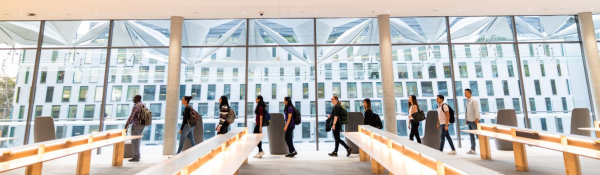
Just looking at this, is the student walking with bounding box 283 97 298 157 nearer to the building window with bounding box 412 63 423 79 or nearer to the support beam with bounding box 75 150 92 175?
the support beam with bounding box 75 150 92 175

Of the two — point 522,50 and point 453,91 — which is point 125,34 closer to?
point 453,91

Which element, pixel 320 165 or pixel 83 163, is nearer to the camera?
pixel 83 163

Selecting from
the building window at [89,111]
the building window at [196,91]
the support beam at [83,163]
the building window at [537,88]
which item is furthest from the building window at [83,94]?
the building window at [537,88]

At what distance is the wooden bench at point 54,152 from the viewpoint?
265 cm

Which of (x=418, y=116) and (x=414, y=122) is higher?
(x=418, y=116)

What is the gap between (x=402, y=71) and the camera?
7.23 m

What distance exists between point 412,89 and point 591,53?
14.7 ft

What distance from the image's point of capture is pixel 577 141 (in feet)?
9.89

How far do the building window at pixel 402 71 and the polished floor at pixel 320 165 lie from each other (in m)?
2.33

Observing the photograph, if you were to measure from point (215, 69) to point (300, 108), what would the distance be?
2478 mm

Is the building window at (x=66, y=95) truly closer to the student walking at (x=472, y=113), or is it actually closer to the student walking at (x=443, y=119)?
the student walking at (x=443, y=119)

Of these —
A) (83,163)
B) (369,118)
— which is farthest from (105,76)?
(369,118)

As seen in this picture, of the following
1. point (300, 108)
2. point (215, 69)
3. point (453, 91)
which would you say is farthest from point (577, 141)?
point (215, 69)

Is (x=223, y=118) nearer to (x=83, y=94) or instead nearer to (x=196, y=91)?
(x=196, y=91)
